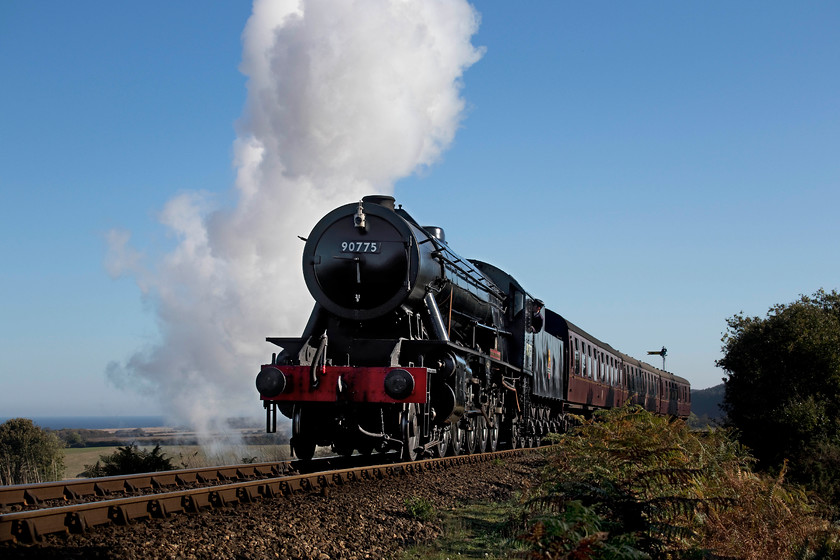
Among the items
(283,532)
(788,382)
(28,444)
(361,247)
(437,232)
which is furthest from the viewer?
(788,382)

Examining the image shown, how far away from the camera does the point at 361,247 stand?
11.3 meters

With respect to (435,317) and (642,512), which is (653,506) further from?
(435,317)

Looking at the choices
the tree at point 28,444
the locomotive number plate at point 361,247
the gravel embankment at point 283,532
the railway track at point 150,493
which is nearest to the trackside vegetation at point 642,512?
the gravel embankment at point 283,532

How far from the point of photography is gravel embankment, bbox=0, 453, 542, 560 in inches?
199

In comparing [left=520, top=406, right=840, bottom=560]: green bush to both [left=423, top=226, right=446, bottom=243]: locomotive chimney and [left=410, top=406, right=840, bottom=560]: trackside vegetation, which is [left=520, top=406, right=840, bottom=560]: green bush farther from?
[left=423, top=226, right=446, bottom=243]: locomotive chimney

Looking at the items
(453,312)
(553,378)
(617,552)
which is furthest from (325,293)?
(553,378)

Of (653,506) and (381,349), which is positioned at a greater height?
(381,349)

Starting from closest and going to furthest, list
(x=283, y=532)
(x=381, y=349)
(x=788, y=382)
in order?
(x=283, y=532)
(x=381, y=349)
(x=788, y=382)

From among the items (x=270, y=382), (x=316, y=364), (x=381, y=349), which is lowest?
(x=270, y=382)

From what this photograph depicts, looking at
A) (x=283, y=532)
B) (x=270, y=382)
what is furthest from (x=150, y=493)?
(x=270, y=382)

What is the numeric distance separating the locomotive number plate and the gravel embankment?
3876 mm

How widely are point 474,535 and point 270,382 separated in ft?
14.8

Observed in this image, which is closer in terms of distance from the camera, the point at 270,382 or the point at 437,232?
the point at 270,382

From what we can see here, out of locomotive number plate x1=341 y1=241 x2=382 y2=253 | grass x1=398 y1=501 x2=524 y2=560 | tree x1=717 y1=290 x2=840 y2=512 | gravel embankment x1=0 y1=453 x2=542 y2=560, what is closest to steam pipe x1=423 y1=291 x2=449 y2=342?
locomotive number plate x1=341 y1=241 x2=382 y2=253
